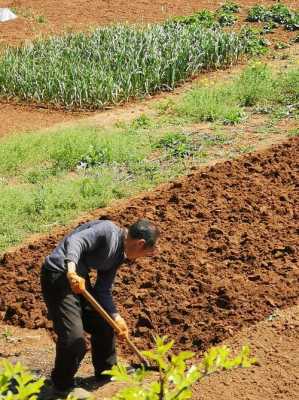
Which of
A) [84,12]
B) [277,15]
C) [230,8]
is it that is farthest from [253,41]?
[84,12]

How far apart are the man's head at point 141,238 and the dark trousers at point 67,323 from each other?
564mm

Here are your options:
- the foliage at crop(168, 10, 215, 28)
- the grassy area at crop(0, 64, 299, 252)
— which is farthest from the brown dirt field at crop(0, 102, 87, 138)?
the foliage at crop(168, 10, 215, 28)

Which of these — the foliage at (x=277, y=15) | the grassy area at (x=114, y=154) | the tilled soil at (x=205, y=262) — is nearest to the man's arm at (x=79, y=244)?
the tilled soil at (x=205, y=262)

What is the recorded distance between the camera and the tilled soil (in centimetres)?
663

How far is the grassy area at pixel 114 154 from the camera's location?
877 centimetres

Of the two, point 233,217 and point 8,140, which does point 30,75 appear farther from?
point 233,217

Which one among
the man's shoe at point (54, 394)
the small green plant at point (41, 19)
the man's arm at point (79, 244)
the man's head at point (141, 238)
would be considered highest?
the man's head at point (141, 238)

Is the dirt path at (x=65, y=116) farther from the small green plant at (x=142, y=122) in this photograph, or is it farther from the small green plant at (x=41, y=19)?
the small green plant at (x=41, y=19)

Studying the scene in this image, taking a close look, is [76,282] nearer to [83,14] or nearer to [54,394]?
[54,394]

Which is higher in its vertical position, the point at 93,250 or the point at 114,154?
the point at 93,250

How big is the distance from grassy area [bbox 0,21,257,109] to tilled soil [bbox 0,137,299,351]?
3.38 m

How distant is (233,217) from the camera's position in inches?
326

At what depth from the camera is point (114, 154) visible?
989 centimetres

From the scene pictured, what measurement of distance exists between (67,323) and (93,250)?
1.81ft
